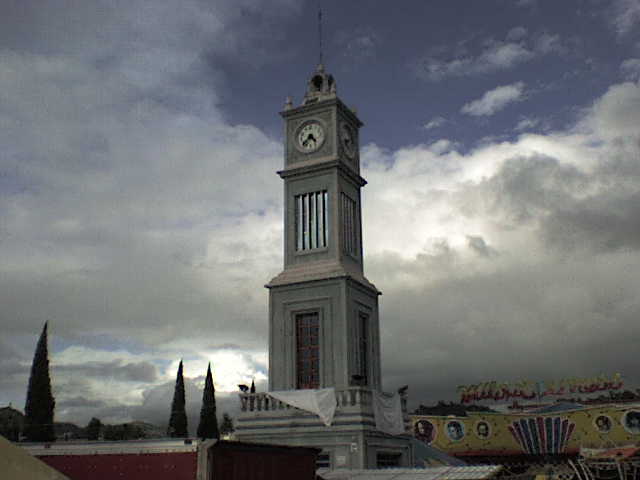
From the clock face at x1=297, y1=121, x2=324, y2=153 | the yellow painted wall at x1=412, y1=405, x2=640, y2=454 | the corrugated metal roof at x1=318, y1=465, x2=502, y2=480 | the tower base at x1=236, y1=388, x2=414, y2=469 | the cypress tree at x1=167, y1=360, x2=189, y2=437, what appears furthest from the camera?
the cypress tree at x1=167, y1=360, x2=189, y2=437

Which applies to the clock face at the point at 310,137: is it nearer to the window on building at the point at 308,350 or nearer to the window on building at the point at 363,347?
the window on building at the point at 308,350

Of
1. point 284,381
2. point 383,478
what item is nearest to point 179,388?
point 284,381

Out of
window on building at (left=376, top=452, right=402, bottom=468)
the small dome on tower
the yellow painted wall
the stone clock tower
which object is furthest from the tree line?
the small dome on tower

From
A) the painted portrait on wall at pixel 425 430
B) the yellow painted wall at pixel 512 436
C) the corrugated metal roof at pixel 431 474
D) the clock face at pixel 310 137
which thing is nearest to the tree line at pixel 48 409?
the painted portrait on wall at pixel 425 430

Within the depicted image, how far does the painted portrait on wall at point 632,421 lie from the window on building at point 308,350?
34.0 m

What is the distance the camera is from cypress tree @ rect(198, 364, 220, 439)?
6419 cm

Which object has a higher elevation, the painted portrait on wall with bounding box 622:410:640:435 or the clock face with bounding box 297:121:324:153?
the clock face with bounding box 297:121:324:153

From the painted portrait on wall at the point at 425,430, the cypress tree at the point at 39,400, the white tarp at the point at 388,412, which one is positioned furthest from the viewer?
the painted portrait on wall at the point at 425,430

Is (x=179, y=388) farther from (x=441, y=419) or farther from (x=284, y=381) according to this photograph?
(x=284, y=381)

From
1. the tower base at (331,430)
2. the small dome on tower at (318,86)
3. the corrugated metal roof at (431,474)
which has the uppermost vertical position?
the small dome on tower at (318,86)

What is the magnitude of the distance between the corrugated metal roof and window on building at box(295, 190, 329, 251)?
690 inches

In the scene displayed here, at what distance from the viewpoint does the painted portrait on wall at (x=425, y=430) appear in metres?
64.8

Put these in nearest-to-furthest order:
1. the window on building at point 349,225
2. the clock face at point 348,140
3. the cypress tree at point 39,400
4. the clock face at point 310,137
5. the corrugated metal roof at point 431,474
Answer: the corrugated metal roof at point 431,474 → the window on building at point 349,225 → the clock face at point 310,137 → the clock face at point 348,140 → the cypress tree at point 39,400

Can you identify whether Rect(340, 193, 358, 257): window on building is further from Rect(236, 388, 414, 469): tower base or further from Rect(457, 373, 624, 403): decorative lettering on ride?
Rect(457, 373, 624, 403): decorative lettering on ride
